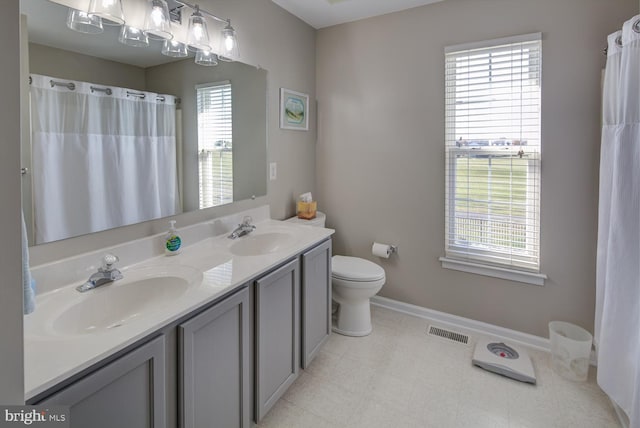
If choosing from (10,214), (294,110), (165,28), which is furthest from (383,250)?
(10,214)

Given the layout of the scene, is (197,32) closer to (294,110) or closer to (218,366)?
(294,110)

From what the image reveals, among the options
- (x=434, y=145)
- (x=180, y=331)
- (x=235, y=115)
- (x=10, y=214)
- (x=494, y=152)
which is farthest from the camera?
(x=434, y=145)

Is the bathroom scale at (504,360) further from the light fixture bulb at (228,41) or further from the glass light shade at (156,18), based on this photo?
the glass light shade at (156,18)

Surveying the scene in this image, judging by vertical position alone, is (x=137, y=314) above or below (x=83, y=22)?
below

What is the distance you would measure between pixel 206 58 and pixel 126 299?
1333 mm

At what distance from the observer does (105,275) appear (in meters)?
1.33

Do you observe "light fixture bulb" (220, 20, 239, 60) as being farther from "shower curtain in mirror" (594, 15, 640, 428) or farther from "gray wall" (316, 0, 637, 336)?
"shower curtain in mirror" (594, 15, 640, 428)

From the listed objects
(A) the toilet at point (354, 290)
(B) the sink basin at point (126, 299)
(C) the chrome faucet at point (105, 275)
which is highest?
(C) the chrome faucet at point (105, 275)

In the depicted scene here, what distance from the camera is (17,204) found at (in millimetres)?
598

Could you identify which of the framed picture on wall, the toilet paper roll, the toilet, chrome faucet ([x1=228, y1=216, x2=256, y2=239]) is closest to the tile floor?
the toilet

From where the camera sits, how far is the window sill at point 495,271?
90.9 inches

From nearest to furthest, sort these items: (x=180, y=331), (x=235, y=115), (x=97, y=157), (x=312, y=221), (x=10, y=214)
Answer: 1. (x=10, y=214)
2. (x=180, y=331)
3. (x=97, y=157)
4. (x=235, y=115)
5. (x=312, y=221)

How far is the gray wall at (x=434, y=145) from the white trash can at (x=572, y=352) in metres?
0.12

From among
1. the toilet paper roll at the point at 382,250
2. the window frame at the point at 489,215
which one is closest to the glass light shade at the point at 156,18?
the window frame at the point at 489,215
